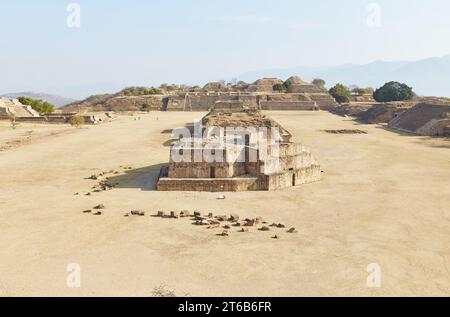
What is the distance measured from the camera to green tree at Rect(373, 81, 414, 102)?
3346 inches

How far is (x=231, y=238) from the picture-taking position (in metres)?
13.4

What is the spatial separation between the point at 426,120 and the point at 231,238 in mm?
42309

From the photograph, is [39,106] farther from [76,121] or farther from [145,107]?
[76,121]

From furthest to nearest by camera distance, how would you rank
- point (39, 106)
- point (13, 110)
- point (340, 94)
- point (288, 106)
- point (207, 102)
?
1. point (340, 94)
2. point (207, 102)
3. point (288, 106)
4. point (39, 106)
5. point (13, 110)

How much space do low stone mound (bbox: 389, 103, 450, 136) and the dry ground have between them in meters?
21.4

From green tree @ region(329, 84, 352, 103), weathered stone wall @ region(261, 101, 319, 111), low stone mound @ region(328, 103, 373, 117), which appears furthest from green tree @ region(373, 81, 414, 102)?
weathered stone wall @ region(261, 101, 319, 111)

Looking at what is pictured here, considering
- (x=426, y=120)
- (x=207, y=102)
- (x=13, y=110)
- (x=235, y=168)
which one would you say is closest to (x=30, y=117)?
(x=13, y=110)

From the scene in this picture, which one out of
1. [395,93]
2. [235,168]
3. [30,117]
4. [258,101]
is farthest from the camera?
[258,101]

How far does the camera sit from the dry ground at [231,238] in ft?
33.6

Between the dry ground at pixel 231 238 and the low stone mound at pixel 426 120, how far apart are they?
2138cm

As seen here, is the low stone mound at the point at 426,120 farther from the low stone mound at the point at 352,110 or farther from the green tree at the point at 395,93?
the green tree at the point at 395,93

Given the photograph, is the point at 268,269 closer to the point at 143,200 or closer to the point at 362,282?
the point at 362,282

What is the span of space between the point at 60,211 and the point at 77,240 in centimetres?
368

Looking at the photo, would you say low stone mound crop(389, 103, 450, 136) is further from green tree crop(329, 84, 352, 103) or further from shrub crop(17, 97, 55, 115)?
shrub crop(17, 97, 55, 115)
